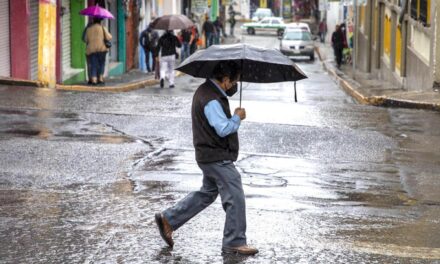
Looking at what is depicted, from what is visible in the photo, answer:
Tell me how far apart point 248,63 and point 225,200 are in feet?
3.67

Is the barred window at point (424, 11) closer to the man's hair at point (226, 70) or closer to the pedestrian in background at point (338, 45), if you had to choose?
the man's hair at point (226, 70)

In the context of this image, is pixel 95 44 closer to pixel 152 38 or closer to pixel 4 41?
pixel 4 41

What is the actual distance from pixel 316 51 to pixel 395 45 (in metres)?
29.7

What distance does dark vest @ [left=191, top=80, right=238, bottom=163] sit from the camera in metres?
7.61

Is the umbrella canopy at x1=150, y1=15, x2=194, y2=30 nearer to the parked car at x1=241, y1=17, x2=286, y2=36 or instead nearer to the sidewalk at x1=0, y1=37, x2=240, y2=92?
the sidewalk at x1=0, y1=37, x2=240, y2=92

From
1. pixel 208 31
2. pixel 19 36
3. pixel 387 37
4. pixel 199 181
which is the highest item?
pixel 19 36

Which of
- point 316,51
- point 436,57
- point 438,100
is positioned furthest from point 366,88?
point 316,51

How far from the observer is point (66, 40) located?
1139 inches

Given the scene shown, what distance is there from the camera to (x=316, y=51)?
60969 millimetres

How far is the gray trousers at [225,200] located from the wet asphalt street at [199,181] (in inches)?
8.2

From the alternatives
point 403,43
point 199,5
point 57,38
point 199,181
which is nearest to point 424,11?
point 403,43

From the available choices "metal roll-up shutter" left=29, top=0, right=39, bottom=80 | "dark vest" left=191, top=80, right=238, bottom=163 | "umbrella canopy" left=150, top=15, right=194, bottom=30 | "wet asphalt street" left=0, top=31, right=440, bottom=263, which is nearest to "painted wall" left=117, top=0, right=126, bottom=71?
"umbrella canopy" left=150, top=15, right=194, bottom=30

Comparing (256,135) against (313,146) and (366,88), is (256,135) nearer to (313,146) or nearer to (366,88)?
(313,146)

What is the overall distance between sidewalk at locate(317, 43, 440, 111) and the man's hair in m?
11.2
